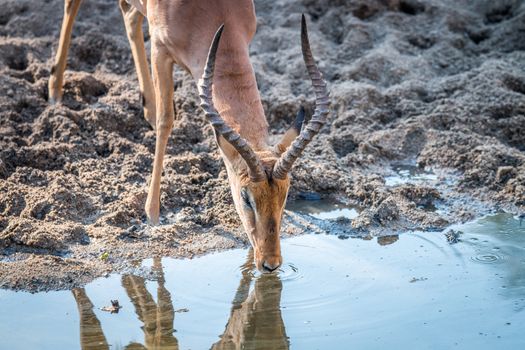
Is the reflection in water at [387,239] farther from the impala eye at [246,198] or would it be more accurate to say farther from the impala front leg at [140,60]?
the impala front leg at [140,60]

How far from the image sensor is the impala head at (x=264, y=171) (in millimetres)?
5074

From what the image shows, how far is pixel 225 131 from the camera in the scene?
5055 mm

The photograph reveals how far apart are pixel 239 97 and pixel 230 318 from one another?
4.93 ft

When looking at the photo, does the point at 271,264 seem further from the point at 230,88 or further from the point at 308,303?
the point at 230,88

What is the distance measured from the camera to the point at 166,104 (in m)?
6.63

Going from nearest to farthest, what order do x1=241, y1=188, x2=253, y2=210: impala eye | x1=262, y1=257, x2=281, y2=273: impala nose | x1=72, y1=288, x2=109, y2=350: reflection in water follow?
x1=72, y1=288, x2=109, y2=350: reflection in water < x1=262, y1=257, x2=281, y2=273: impala nose < x1=241, y1=188, x2=253, y2=210: impala eye

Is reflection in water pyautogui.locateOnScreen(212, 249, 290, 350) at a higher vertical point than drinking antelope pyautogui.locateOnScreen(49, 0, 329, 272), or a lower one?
lower

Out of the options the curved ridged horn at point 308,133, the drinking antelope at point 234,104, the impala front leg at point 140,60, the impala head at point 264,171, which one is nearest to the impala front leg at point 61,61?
the impala front leg at point 140,60

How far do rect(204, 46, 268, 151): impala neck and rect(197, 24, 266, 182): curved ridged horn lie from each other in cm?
37

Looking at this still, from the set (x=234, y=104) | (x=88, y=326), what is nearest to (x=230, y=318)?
(x=88, y=326)

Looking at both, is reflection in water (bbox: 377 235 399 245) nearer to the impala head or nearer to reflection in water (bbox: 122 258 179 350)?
the impala head

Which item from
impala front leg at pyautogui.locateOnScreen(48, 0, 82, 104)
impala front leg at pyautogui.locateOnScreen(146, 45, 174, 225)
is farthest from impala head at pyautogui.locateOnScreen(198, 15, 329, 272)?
impala front leg at pyautogui.locateOnScreen(48, 0, 82, 104)

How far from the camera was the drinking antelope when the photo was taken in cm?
513

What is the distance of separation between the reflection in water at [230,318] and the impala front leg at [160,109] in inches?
32.9
